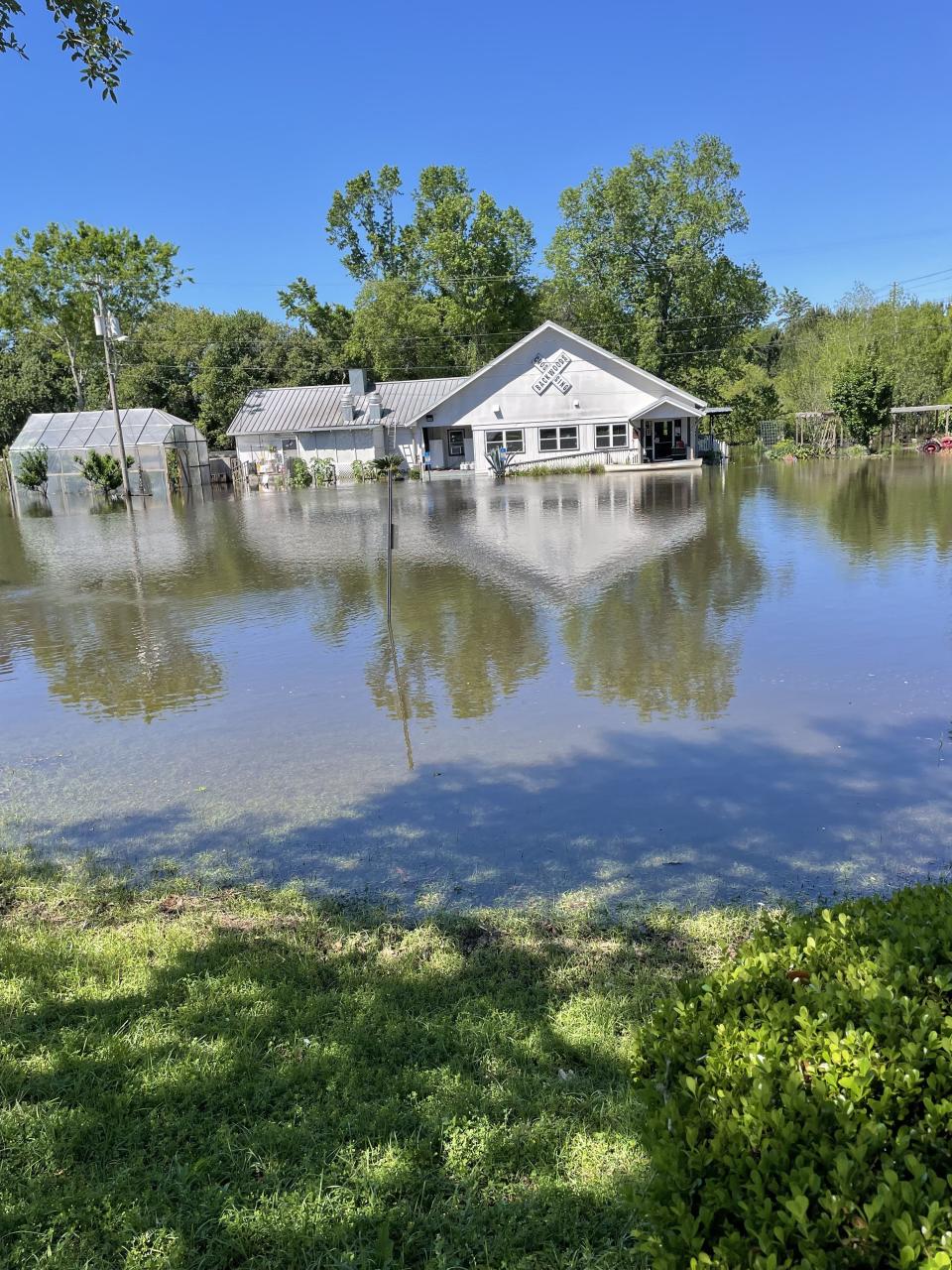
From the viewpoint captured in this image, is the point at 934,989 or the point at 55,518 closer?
the point at 934,989

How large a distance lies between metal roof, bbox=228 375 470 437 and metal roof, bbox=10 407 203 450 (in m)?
5.22

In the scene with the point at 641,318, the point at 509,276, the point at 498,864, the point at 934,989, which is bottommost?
the point at 498,864

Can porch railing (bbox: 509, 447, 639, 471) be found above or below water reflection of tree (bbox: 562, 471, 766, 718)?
above

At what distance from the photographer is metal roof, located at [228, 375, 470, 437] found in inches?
1833

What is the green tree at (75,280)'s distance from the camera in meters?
54.2

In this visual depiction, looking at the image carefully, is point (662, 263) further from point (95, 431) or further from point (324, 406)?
point (95, 431)

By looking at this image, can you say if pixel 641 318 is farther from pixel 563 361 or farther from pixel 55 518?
pixel 55 518

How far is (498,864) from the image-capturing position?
5020mm

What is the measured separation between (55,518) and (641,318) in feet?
116

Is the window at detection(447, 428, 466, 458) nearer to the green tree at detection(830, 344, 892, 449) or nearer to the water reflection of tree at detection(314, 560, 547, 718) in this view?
the green tree at detection(830, 344, 892, 449)

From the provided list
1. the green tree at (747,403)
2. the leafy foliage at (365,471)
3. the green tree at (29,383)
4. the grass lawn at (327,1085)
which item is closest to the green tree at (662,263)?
the green tree at (747,403)

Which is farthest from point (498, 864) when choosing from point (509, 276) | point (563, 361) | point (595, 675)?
point (509, 276)

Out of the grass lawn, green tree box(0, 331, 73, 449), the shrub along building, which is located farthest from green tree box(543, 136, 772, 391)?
the grass lawn

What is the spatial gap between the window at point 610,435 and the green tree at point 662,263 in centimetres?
1005
